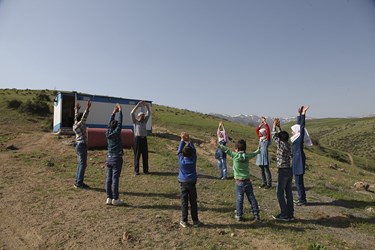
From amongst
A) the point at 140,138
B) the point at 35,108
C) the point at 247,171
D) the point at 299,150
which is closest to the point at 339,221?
the point at 299,150

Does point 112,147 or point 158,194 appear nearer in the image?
point 112,147

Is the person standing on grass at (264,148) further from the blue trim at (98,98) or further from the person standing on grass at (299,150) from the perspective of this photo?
the blue trim at (98,98)

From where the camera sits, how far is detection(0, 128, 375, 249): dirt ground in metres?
6.52

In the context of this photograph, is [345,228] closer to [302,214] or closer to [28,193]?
[302,214]

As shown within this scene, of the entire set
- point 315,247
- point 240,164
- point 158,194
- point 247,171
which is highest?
point 240,164

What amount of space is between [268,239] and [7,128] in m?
26.7

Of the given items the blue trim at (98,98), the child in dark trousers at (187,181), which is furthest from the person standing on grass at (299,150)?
the blue trim at (98,98)

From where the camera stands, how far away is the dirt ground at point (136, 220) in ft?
21.4

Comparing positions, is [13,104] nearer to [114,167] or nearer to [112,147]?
[112,147]

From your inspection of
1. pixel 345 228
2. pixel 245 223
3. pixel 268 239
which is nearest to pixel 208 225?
pixel 245 223

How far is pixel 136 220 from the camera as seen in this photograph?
780 centimetres

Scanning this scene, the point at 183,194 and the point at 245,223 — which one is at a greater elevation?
the point at 183,194

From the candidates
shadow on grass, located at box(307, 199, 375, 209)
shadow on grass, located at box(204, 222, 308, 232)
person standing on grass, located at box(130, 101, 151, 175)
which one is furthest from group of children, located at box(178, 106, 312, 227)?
person standing on grass, located at box(130, 101, 151, 175)

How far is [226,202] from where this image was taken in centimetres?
973
